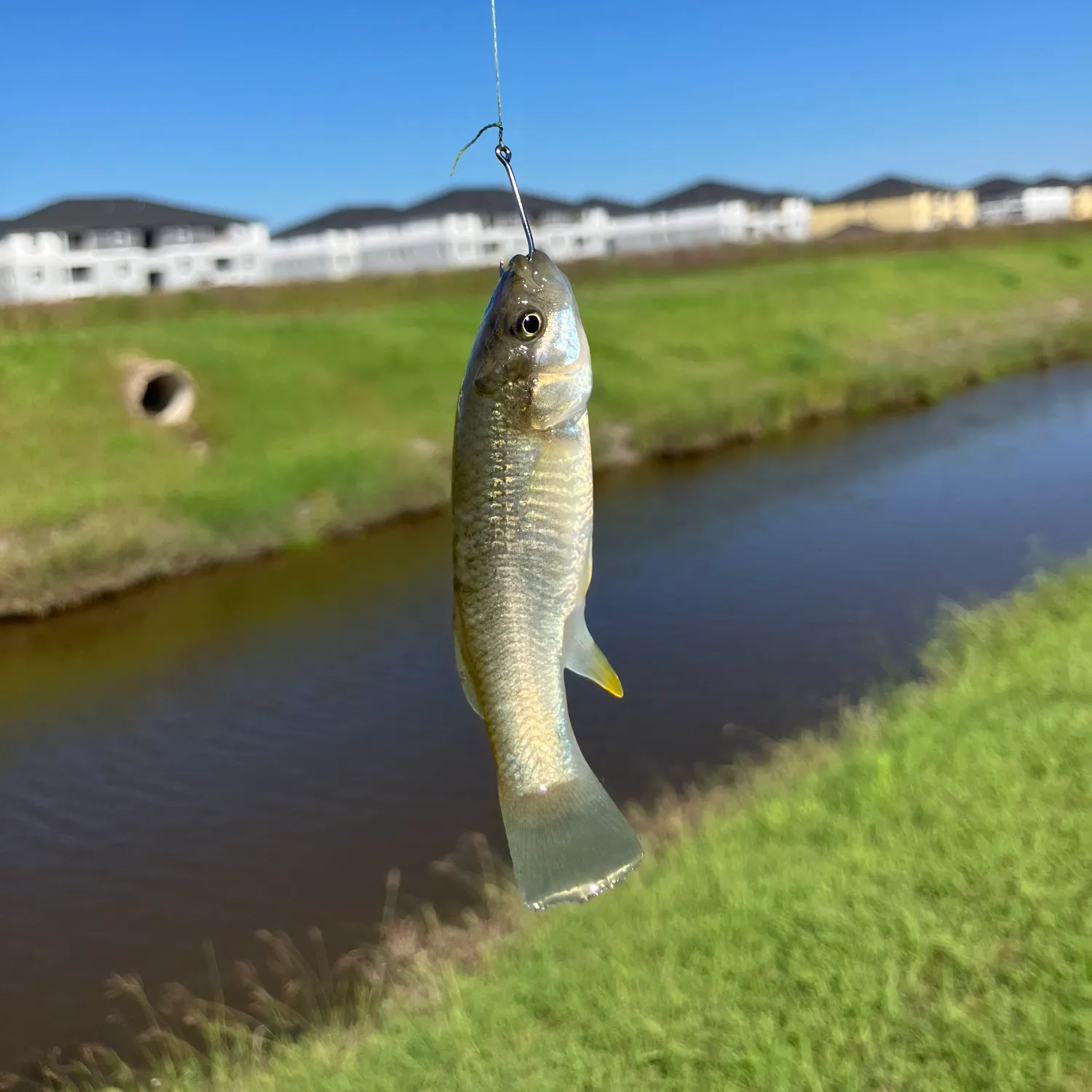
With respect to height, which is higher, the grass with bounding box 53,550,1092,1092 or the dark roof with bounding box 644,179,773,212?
the dark roof with bounding box 644,179,773,212

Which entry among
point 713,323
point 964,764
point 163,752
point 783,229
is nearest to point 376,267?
point 783,229

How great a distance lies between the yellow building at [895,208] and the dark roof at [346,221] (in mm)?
39198

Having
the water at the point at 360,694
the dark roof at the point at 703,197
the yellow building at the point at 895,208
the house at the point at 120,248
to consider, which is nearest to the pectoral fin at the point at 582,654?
the water at the point at 360,694

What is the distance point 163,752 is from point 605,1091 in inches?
333

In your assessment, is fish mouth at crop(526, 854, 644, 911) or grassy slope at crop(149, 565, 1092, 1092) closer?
fish mouth at crop(526, 854, 644, 911)

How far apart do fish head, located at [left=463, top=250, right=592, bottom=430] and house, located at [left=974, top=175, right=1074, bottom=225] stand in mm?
110670

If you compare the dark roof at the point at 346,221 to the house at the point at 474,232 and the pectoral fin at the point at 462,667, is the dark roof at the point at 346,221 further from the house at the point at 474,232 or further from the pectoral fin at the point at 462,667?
the pectoral fin at the point at 462,667

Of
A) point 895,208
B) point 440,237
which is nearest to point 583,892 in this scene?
point 440,237

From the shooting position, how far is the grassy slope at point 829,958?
4.43 metres

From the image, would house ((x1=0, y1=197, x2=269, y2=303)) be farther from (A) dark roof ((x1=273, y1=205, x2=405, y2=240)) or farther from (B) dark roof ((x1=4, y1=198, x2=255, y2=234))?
(A) dark roof ((x1=273, y1=205, x2=405, y2=240))

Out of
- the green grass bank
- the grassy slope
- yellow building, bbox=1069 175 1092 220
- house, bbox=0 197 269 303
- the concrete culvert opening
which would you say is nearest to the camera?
the grassy slope

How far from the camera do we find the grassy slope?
443cm

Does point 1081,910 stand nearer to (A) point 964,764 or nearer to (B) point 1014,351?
(A) point 964,764

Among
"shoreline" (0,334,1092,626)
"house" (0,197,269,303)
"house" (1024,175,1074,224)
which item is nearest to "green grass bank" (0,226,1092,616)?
"shoreline" (0,334,1092,626)
